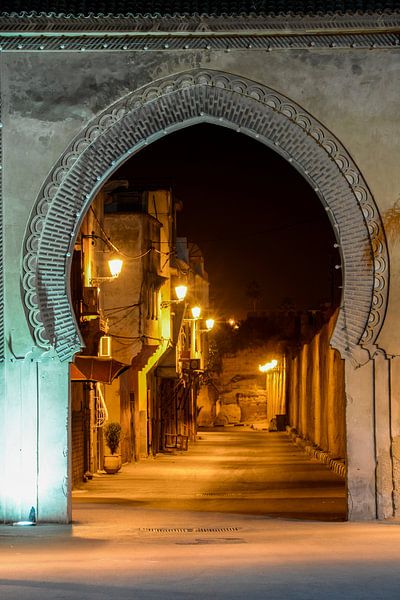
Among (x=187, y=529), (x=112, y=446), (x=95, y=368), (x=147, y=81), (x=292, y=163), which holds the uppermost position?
(x=147, y=81)

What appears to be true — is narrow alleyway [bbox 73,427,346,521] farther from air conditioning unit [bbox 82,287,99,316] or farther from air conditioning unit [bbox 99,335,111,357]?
air conditioning unit [bbox 82,287,99,316]

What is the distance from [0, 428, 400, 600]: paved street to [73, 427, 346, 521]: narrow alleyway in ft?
0.11

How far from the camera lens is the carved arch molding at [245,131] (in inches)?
456

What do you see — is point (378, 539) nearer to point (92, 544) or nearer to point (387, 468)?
point (387, 468)

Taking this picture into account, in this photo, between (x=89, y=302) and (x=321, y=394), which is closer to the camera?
(x=89, y=302)

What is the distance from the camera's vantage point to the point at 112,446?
75.4ft

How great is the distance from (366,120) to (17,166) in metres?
3.46

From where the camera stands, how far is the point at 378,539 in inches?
392

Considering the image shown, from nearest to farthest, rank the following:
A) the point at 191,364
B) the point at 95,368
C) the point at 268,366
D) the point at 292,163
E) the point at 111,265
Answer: the point at 292,163 → the point at 95,368 → the point at 111,265 → the point at 191,364 → the point at 268,366

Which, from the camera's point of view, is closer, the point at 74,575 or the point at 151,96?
the point at 74,575

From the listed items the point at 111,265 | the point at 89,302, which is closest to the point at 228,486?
the point at 89,302

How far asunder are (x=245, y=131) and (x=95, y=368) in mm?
6898

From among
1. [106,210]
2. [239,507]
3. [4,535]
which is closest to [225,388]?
[106,210]

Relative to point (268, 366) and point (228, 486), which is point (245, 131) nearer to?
point (228, 486)
